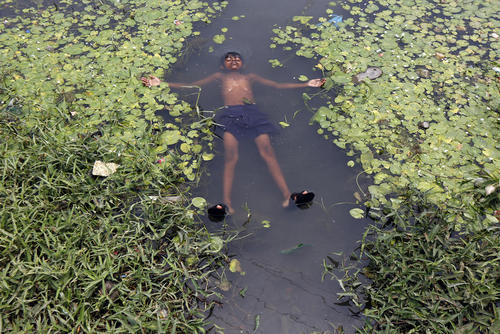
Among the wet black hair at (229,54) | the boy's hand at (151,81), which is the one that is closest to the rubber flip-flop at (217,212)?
the boy's hand at (151,81)

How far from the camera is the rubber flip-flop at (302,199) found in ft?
10.9

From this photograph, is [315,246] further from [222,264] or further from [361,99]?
[361,99]

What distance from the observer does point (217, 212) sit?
3305 millimetres

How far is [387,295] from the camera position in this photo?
277 cm

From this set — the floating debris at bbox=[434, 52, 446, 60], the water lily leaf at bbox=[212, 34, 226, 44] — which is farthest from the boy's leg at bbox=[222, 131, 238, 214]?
the floating debris at bbox=[434, 52, 446, 60]

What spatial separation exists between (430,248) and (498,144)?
1935 millimetres

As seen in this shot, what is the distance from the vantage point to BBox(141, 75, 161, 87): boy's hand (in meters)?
4.41

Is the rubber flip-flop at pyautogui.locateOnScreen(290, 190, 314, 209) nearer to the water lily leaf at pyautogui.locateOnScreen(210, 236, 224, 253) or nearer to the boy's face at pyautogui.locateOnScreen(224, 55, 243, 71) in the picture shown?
the water lily leaf at pyautogui.locateOnScreen(210, 236, 224, 253)

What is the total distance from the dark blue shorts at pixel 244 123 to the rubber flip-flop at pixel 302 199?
937mm

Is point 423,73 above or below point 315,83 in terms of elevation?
above

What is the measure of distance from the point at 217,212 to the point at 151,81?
2.23m

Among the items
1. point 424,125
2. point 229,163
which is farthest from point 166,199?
point 424,125

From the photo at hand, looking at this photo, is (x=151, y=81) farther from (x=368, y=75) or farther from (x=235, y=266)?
(x=368, y=75)

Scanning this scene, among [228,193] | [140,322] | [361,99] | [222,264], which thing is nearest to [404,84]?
[361,99]
